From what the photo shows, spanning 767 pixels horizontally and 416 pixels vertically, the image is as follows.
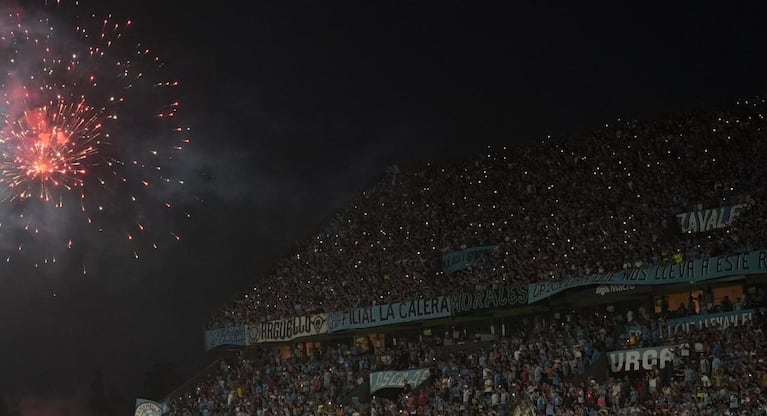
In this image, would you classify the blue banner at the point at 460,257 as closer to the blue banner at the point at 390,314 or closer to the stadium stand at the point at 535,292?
the stadium stand at the point at 535,292

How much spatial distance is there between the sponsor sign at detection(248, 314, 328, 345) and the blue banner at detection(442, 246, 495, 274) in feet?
18.2

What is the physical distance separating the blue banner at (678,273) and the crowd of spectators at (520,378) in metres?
1.34

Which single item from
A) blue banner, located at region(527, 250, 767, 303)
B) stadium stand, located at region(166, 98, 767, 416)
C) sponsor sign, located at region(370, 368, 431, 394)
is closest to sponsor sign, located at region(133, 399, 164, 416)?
stadium stand, located at region(166, 98, 767, 416)

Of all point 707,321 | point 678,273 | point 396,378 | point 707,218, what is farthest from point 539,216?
point 707,321

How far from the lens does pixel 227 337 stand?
50.9 m

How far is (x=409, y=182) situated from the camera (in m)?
52.0

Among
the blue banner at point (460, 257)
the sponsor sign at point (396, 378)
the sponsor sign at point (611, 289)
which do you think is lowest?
the sponsor sign at point (396, 378)

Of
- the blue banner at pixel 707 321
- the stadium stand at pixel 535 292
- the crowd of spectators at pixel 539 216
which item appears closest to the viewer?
the blue banner at pixel 707 321

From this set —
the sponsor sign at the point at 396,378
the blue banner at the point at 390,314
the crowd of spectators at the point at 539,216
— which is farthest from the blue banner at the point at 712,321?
the blue banner at the point at 390,314

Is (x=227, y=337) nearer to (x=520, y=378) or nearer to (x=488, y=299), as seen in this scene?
(x=488, y=299)

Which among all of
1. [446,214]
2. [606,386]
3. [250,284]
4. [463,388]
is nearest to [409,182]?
[446,214]

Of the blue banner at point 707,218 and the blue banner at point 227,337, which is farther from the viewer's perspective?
the blue banner at point 227,337

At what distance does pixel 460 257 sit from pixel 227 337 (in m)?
12.2

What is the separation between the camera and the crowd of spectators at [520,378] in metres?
31.2
